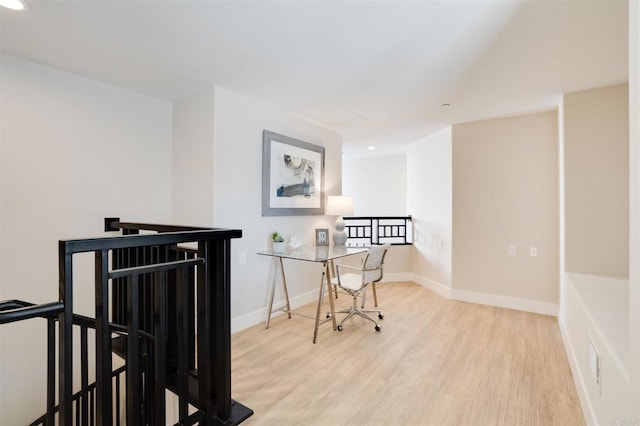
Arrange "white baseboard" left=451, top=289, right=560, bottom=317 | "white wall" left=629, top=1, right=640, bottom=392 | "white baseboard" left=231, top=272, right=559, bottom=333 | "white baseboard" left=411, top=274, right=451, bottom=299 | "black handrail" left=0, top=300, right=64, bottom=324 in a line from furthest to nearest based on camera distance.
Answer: "white baseboard" left=411, top=274, right=451, bottom=299
"white baseboard" left=451, top=289, right=560, bottom=317
"white baseboard" left=231, top=272, right=559, bottom=333
"white wall" left=629, top=1, right=640, bottom=392
"black handrail" left=0, top=300, right=64, bottom=324

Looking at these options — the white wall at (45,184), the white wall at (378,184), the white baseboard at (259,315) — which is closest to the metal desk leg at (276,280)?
the white baseboard at (259,315)

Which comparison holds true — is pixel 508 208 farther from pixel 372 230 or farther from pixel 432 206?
pixel 372 230

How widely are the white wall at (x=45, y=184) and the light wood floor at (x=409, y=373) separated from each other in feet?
5.33

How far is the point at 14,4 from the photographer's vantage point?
1.67 metres

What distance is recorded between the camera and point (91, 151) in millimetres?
2639

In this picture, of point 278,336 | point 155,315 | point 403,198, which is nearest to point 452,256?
point 403,198

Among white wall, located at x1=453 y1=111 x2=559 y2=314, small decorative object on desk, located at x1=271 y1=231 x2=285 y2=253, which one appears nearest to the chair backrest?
small decorative object on desk, located at x1=271 y1=231 x2=285 y2=253

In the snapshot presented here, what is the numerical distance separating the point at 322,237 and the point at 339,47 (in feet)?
7.83

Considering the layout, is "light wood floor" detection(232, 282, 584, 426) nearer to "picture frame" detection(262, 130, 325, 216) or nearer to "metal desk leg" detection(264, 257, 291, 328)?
"metal desk leg" detection(264, 257, 291, 328)

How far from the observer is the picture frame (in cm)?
320

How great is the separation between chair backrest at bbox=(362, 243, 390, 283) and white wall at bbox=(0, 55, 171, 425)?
244cm

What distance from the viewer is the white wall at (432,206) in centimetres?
407

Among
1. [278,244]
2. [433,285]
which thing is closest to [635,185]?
[278,244]

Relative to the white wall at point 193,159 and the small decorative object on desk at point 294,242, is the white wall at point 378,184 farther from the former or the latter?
the white wall at point 193,159
